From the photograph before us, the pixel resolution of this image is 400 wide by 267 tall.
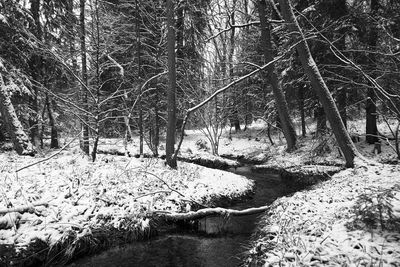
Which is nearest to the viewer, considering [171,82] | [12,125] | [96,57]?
[171,82]

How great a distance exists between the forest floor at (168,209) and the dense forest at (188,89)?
0.06m

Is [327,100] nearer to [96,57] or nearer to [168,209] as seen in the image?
[168,209]

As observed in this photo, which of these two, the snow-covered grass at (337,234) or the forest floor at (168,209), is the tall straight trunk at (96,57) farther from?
the snow-covered grass at (337,234)

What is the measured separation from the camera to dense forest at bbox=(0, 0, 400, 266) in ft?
25.4

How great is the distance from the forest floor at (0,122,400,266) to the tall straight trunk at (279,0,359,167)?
2.16 feet

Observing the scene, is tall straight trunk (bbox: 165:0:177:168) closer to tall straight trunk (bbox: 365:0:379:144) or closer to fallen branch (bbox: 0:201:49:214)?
fallen branch (bbox: 0:201:49:214)

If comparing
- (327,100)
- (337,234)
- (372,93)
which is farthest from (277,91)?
(337,234)

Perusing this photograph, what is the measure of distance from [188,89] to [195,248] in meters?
13.8

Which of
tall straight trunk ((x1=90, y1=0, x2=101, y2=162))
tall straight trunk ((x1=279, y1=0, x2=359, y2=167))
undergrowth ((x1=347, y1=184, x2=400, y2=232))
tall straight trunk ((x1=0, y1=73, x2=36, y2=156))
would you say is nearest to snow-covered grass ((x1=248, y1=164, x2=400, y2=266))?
undergrowth ((x1=347, y1=184, x2=400, y2=232))

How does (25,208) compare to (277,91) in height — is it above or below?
below

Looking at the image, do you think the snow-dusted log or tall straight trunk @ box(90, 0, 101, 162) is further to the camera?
tall straight trunk @ box(90, 0, 101, 162)

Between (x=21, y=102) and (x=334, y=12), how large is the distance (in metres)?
17.9

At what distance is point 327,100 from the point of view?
10.3 meters

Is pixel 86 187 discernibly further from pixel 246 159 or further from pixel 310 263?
pixel 246 159
